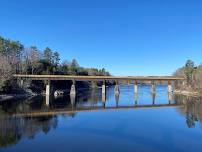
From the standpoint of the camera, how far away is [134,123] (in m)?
45.3

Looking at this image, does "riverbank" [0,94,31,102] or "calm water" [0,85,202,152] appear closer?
"calm water" [0,85,202,152]

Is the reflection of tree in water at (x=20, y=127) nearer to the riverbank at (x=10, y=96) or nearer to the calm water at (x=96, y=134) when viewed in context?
the calm water at (x=96, y=134)

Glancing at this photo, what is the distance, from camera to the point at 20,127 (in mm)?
38500

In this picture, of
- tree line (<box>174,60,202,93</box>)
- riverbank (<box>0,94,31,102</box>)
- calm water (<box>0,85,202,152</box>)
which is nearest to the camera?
calm water (<box>0,85,202,152</box>)

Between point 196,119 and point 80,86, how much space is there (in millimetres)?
116235

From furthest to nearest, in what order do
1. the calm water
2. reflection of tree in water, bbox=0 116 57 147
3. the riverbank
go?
the riverbank
reflection of tree in water, bbox=0 116 57 147
the calm water

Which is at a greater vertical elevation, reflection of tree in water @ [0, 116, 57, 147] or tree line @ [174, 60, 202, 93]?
tree line @ [174, 60, 202, 93]

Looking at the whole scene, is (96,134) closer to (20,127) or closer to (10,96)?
(20,127)

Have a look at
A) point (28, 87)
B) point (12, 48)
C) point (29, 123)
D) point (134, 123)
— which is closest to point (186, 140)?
point (134, 123)

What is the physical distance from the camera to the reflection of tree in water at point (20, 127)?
32.0 m

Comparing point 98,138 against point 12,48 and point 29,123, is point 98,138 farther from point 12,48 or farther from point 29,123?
point 12,48

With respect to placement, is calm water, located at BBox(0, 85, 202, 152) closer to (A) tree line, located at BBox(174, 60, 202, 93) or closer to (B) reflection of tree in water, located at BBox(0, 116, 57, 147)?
(B) reflection of tree in water, located at BBox(0, 116, 57, 147)

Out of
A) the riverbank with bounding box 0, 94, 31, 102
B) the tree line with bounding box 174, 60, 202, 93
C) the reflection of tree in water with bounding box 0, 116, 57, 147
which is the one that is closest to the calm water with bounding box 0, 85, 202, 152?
the reflection of tree in water with bounding box 0, 116, 57, 147

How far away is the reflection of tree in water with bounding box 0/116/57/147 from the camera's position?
32.0 metres
